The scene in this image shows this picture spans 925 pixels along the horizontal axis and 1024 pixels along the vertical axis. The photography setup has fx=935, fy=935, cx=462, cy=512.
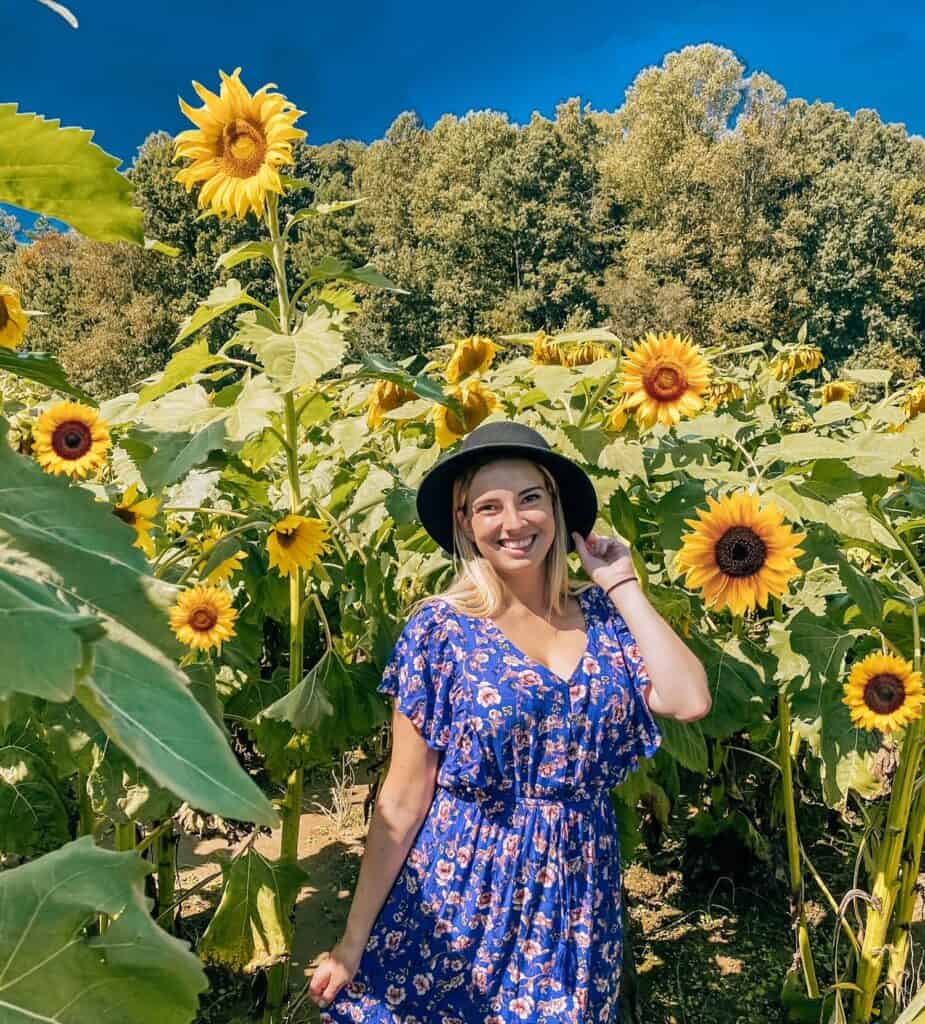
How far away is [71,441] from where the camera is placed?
224 cm

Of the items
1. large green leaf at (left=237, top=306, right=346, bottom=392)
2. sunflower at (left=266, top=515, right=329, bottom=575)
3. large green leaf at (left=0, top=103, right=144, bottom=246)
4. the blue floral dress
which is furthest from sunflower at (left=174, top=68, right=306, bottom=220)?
large green leaf at (left=0, top=103, right=144, bottom=246)

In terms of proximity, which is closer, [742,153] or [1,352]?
[1,352]

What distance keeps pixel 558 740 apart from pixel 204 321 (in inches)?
42.2

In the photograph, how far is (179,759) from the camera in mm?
279

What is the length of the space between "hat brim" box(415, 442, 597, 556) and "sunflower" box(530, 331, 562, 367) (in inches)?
24.5

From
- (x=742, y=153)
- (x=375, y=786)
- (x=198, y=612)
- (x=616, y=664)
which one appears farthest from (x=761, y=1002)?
(x=742, y=153)

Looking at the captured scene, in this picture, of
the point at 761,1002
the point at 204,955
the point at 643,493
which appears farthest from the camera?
the point at 761,1002

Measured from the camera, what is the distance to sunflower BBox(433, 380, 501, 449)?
228 cm

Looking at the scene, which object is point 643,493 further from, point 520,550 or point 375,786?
point 375,786

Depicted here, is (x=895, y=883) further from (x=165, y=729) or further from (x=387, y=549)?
(x=165, y=729)

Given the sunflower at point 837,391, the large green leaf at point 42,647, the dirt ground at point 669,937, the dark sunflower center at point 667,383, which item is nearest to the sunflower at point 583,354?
the dark sunflower center at point 667,383

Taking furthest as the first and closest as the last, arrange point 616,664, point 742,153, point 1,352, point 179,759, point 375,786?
1. point 742,153
2. point 375,786
3. point 616,664
4. point 1,352
5. point 179,759

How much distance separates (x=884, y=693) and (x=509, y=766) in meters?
0.76

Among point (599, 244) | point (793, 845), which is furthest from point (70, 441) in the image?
point (599, 244)
